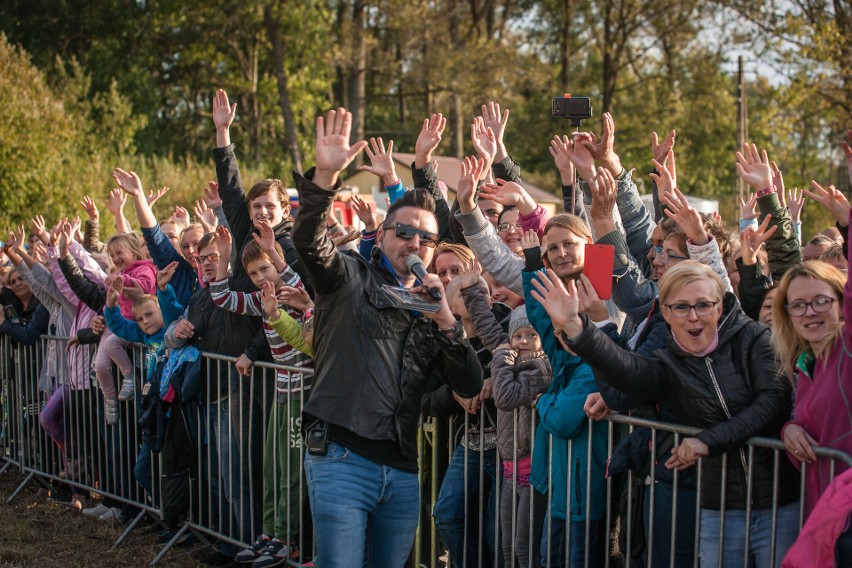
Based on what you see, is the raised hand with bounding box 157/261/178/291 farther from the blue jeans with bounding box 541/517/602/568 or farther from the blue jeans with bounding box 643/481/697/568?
the blue jeans with bounding box 643/481/697/568

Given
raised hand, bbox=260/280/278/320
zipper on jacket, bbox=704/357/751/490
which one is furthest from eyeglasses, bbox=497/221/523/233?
zipper on jacket, bbox=704/357/751/490

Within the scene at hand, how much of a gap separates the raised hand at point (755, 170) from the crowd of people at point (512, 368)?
2 cm

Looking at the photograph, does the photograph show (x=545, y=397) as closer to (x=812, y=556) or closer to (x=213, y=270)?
(x=812, y=556)

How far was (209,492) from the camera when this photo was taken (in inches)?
252

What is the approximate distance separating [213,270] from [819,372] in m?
3.91

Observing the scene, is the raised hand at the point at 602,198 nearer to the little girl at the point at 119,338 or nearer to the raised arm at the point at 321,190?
the raised arm at the point at 321,190

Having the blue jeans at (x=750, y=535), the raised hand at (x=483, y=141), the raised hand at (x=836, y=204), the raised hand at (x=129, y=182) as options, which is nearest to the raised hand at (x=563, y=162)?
the raised hand at (x=483, y=141)

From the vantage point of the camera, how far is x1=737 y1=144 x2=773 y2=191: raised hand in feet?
17.5

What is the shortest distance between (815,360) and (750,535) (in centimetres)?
75

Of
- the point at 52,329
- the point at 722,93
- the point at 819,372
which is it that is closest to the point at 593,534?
the point at 819,372

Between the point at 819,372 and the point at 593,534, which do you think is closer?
the point at 819,372

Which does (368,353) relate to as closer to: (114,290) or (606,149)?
(606,149)

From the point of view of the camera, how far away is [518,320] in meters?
4.70

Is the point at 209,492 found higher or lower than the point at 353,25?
lower
